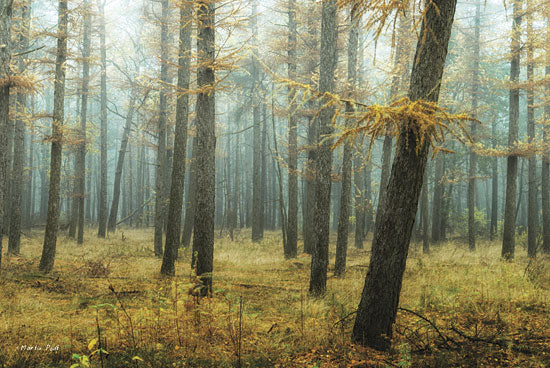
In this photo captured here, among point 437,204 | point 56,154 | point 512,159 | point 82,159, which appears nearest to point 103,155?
point 82,159

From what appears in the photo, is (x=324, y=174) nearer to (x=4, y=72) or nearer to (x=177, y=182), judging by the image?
(x=177, y=182)

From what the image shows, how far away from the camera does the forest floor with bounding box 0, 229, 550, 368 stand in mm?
4055

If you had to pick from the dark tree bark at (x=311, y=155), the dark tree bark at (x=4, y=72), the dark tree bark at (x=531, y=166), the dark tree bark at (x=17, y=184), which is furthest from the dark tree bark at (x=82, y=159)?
the dark tree bark at (x=531, y=166)

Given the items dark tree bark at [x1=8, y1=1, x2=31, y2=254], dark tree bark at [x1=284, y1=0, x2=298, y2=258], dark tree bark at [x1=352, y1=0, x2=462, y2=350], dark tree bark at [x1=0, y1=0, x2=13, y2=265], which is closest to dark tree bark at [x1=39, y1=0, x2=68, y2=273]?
dark tree bark at [x1=0, y1=0, x2=13, y2=265]

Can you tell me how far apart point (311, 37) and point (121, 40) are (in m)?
18.4

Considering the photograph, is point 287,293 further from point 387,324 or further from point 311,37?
point 311,37

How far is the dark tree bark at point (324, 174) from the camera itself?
26.1ft

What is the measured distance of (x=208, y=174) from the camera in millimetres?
7230

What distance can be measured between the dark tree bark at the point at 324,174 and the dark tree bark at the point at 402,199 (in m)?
3.47

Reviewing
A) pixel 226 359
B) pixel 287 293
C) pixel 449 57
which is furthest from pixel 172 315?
pixel 449 57

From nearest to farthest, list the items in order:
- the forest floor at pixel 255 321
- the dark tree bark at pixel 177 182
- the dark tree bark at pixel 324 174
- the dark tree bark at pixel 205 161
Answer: the forest floor at pixel 255 321, the dark tree bark at pixel 205 161, the dark tree bark at pixel 324 174, the dark tree bark at pixel 177 182

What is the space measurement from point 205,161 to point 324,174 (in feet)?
9.08

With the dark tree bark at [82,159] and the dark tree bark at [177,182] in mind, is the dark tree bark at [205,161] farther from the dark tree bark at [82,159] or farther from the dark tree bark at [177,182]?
the dark tree bark at [82,159]

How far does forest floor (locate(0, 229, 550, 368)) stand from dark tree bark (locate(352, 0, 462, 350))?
287 mm
